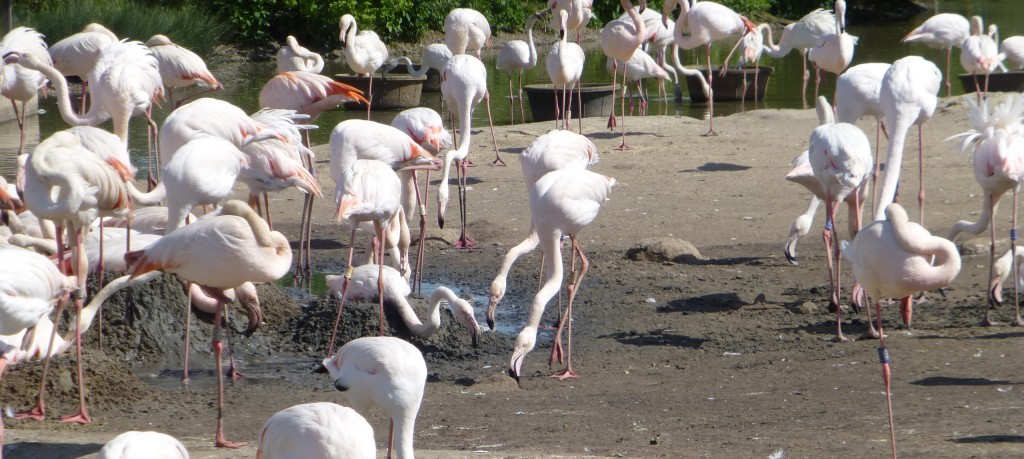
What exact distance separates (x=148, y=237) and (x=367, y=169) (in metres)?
1.25

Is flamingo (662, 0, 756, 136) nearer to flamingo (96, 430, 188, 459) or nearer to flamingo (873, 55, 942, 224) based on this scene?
flamingo (873, 55, 942, 224)

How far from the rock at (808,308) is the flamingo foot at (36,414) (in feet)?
13.5

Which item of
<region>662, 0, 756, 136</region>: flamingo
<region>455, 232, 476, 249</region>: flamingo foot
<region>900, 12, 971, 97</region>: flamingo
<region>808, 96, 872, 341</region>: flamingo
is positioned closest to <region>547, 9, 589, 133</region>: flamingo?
<region>662, 0, 756, 136</region>: flamingo

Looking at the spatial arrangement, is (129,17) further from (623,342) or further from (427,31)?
(623,342)

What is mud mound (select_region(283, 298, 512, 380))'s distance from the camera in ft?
20.7

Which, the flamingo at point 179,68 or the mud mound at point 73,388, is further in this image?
the flamingo at point 179,68

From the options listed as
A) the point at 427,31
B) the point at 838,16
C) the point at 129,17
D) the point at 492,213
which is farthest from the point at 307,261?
the point at 427,31

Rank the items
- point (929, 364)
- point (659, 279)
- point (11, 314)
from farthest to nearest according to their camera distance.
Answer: point (659, 279)
point (929, 364)
point (11, 314)

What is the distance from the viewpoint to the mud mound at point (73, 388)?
511 cm

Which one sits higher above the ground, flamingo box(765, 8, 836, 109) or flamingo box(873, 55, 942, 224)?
flamingo box(873, 55, 942, 224)

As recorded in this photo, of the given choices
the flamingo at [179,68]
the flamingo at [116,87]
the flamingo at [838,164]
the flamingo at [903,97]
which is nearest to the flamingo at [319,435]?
the flamingo at [838,164]

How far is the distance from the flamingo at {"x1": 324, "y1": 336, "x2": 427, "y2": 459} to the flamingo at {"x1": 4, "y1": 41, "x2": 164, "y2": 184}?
4.10 meters

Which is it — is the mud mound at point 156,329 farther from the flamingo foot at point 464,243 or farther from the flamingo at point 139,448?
the flamingo at point 139,448

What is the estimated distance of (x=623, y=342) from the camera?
21.0ft
